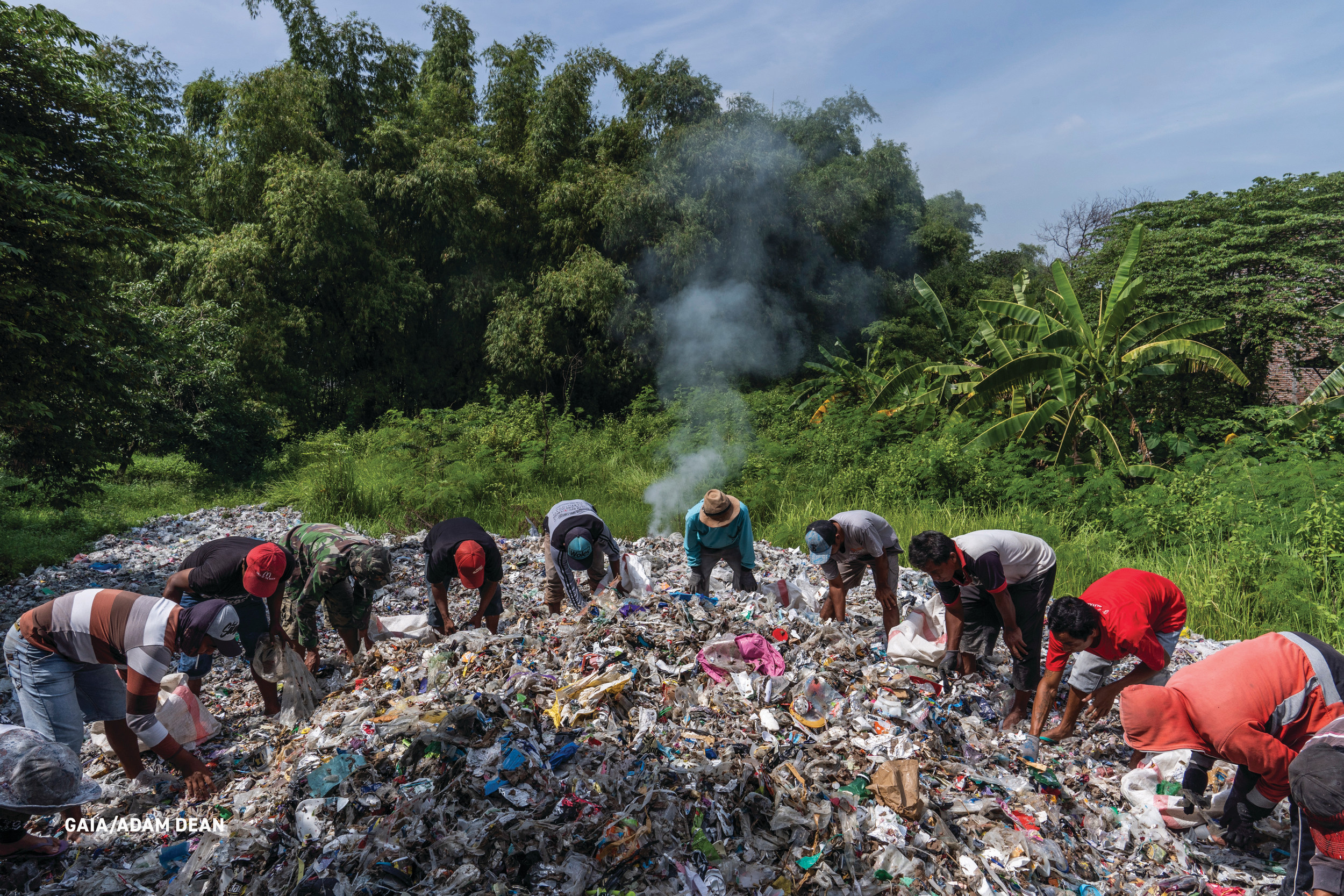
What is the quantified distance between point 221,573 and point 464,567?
134cm

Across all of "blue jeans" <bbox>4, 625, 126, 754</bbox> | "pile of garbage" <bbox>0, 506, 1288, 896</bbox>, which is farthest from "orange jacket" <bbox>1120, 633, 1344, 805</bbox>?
"blue jeans" <bbox>4, 625, 126, 754</bbox>

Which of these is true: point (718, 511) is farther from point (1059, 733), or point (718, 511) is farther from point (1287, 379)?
point (1287, 379)

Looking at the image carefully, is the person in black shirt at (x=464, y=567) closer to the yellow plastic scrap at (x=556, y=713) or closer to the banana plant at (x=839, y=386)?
the yellow plastic scrap at (x=556, y=713)

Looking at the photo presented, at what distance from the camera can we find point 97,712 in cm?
338

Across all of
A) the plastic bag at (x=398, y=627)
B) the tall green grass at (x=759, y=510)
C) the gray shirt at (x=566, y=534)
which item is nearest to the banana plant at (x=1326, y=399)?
the tall green grass at (x=759, y=510)

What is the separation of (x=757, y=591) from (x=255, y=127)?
16208 mm

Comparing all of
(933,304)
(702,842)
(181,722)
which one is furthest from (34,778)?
(933,304)

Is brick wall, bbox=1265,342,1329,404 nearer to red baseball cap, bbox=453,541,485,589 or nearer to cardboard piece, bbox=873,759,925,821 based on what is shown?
cardboard piece, bbox=873,759,925,821

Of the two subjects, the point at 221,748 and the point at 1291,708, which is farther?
the point at 221,748

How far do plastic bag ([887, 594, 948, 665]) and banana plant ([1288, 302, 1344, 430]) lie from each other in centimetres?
625

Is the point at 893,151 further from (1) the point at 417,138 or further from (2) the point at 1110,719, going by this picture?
(2) the point at 1110,719

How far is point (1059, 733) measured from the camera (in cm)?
363

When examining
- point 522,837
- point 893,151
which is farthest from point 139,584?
point 893,151

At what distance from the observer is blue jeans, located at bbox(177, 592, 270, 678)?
12.9ft
